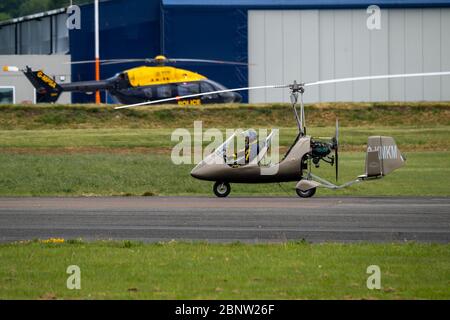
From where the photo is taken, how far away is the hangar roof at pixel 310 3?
51.7 meters

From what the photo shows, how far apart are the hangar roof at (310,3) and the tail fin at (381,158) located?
30476mm

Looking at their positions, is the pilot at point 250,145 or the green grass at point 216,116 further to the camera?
the green grass at point 216,116

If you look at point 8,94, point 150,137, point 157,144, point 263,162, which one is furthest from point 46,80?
point 263,162

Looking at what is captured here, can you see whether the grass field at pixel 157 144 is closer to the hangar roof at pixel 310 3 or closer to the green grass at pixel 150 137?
the green grass at pixel 150 137

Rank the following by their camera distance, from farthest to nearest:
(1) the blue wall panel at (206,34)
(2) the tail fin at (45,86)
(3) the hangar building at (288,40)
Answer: (3) the hangar building at (288,40), (1) the blue wall panel at (206,34), (2) the tail fin at (45,86)

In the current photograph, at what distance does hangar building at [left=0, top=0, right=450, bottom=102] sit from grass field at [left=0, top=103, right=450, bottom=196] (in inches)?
338

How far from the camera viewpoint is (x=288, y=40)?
5247 centimetres

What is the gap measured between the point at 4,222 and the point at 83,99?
124 feet

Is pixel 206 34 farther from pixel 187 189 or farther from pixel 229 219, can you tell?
pixel 229 219

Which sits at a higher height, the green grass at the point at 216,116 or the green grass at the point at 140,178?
the green grass at the point at 216,116

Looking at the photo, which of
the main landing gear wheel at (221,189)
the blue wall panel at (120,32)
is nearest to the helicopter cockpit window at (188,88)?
the blue wall panel at (120,32)

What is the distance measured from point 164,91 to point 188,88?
1.02 metres

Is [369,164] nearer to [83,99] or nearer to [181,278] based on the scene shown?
[181,278]

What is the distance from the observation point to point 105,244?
49.3 ft
